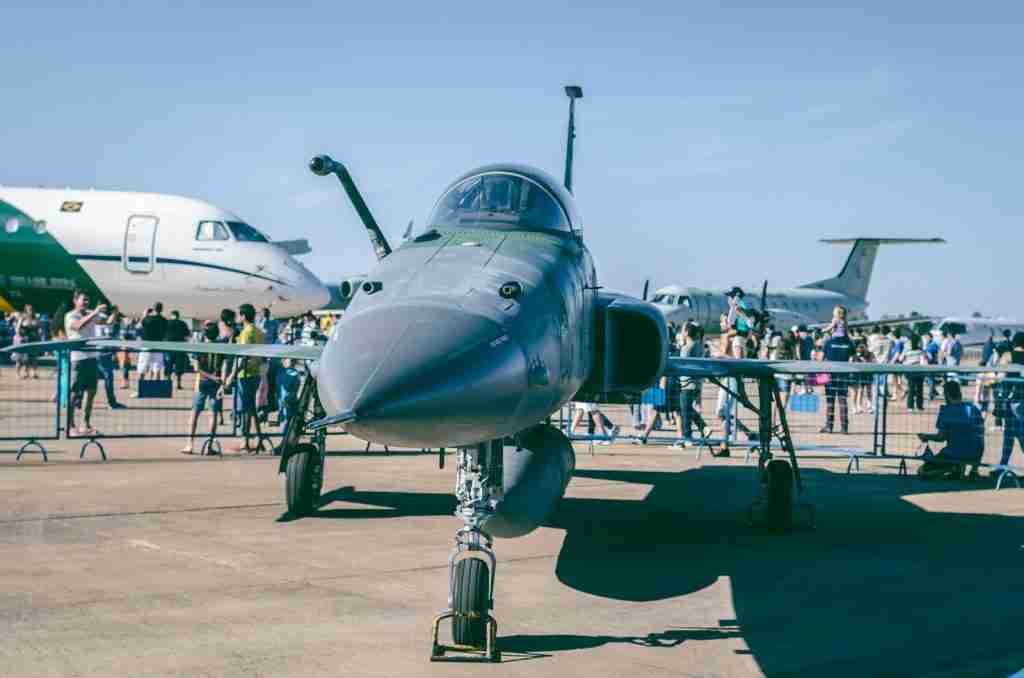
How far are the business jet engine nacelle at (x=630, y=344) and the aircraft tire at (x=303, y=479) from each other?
2.97m

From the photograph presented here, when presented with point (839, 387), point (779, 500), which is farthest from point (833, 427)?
point (779, 500)

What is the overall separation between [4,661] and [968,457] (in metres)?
12.8

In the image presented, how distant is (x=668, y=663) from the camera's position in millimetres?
5625

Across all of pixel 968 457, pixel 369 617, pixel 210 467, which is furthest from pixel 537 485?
pixel 968 457

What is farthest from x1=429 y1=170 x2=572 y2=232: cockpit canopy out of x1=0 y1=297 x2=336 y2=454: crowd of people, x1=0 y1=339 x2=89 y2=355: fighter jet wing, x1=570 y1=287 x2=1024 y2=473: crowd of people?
x1=0 y1=339 x2=89 y2=355: fighter jet wing

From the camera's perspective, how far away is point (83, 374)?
1577 centimetres

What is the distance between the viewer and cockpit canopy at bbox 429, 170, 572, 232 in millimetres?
7996

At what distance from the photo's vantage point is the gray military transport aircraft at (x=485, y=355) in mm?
5129

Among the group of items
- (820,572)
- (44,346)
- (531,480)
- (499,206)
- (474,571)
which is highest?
(499,206)

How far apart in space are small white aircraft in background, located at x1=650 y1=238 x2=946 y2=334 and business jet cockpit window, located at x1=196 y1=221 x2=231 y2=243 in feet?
65.2

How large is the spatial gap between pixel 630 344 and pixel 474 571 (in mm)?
3665

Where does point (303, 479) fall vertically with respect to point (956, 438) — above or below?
below

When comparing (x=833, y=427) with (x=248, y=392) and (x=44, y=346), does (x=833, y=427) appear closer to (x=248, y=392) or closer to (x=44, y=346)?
(x=248, y=392)

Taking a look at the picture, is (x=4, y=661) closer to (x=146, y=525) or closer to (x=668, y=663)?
(x=668, y=663)
